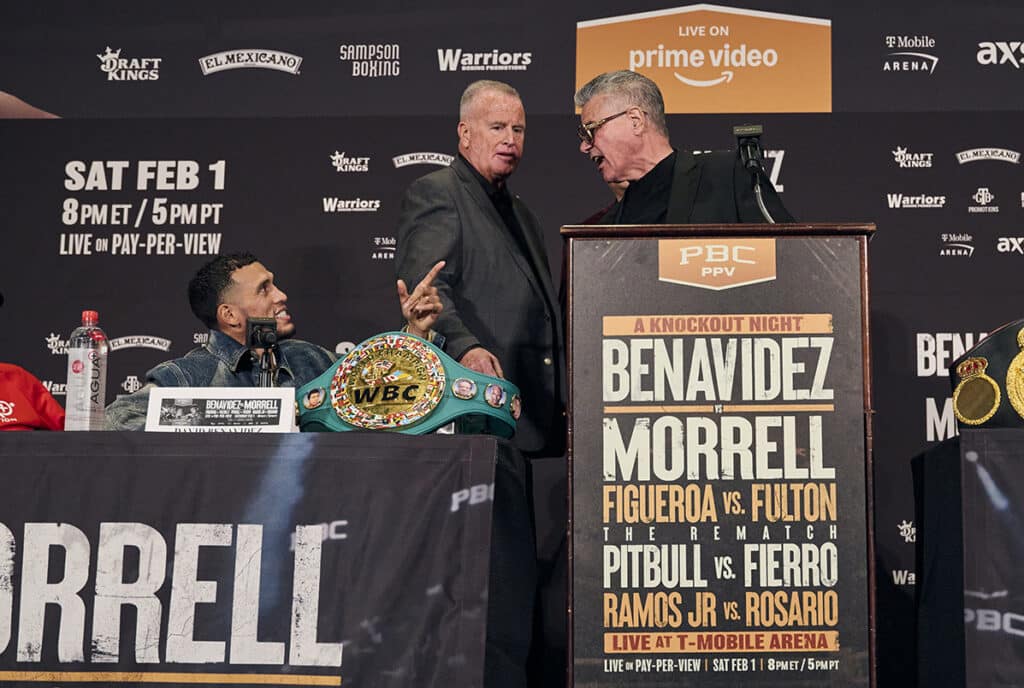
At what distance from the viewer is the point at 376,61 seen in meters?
4.47

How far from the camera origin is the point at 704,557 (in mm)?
2480

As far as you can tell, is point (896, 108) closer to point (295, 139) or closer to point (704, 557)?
point (295, 139)

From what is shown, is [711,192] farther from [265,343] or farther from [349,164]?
[349,164]

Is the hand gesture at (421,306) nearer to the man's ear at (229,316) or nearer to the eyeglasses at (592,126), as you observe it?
the eyeglasses at (592,126)

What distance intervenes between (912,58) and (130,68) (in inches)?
103

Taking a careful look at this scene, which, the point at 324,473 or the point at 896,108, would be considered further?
the point at 896,108

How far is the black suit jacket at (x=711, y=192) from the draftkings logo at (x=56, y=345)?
84.8 inches

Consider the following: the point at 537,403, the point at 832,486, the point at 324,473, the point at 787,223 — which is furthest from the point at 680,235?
the point at 537,403

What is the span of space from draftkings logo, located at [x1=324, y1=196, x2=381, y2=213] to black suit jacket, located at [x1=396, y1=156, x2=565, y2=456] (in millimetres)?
469

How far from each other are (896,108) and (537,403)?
5.27 ft

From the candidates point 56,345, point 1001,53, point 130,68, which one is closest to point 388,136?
point 130,68

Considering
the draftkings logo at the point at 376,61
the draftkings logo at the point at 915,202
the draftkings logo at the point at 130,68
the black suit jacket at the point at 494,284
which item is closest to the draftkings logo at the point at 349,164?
the draftkings logo at the point at 376,61

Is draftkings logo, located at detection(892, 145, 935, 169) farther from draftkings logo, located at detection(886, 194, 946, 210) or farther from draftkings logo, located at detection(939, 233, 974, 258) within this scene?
draftkings logo, located at detection(939, 233, 974, 258)

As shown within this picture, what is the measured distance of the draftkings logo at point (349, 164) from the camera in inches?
173
